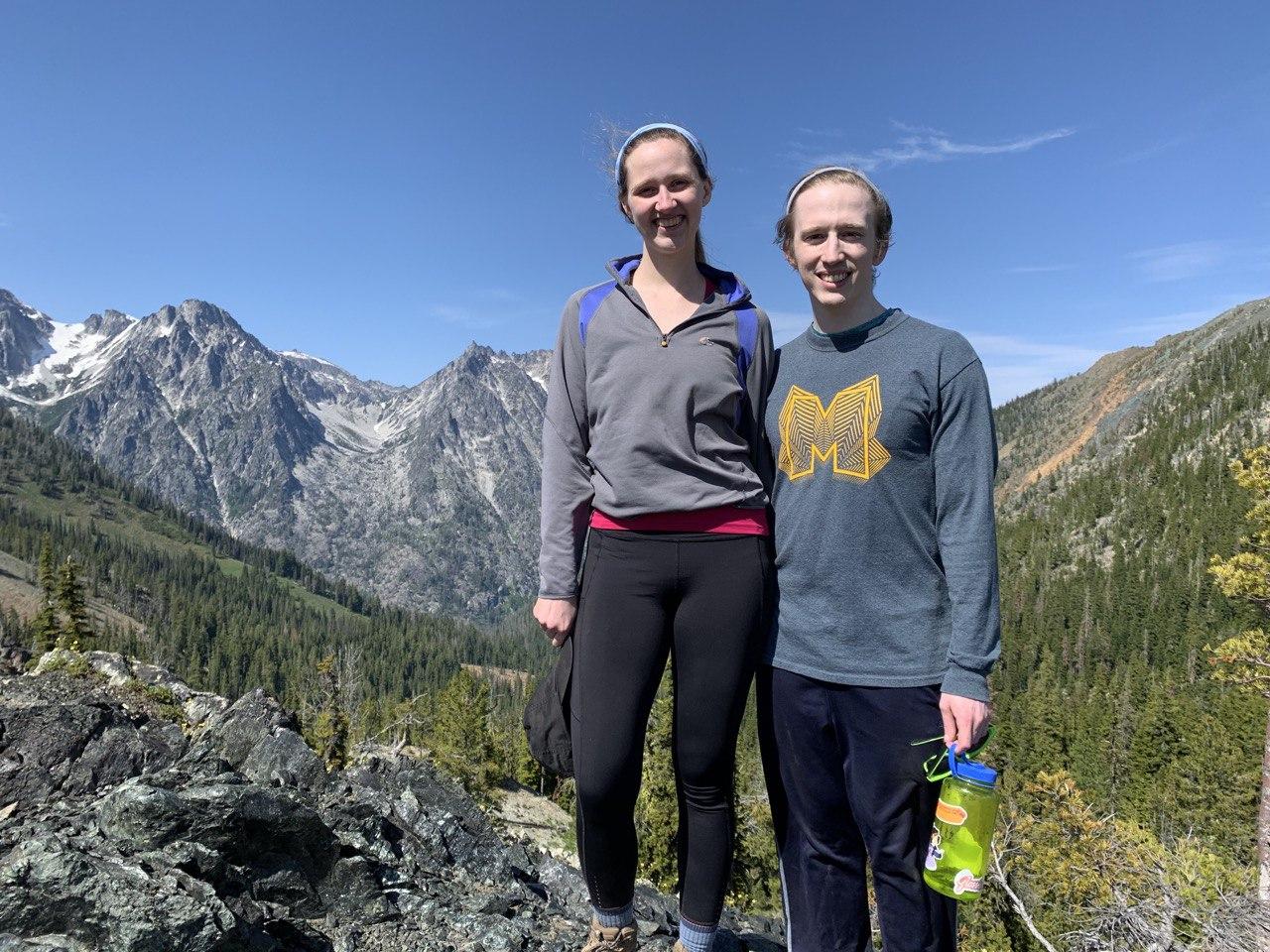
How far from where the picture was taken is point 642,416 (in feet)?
10.9

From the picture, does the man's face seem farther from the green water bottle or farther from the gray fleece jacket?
the green water bottle

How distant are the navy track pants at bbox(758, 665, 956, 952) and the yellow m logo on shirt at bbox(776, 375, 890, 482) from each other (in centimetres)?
108

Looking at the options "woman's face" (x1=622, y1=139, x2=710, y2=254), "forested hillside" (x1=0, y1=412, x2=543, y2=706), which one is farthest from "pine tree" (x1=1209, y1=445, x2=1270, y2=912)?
"forested hillside" (x1=0, y1=412, x2=543, y2=706)

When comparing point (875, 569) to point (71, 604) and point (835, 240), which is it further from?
point (71, 604)

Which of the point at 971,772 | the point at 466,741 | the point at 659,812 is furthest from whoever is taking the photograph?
the point at 466,741

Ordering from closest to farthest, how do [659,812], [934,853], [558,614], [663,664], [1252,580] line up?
[934,853], [663,664], [558,614], [1252,580], [659,812]

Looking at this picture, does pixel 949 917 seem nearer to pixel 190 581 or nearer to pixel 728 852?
pixel 728 852

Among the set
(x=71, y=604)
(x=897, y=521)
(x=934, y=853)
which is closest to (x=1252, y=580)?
(x=934, y=853)

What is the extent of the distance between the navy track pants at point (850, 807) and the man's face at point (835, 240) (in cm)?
199

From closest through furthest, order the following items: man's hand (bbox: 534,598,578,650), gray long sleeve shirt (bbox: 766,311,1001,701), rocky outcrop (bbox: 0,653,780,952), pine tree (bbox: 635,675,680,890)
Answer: gray long sleeve shirt (bbox: 766,311,1001,701) < man's hand (bbox: 534,598,578,650) < rocky outcrop (bbox: 0,653,780,952) < pine tree (bbox: 635,675,680,890)

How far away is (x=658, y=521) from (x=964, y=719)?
1665 millimetres

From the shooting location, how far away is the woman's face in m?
3.44

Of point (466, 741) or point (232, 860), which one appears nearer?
point (232, 860)

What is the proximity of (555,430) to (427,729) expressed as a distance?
241 ft
